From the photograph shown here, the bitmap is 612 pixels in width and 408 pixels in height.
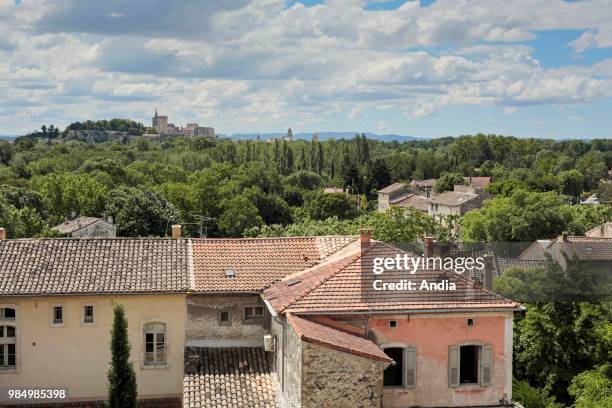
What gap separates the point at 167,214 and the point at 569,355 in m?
46.9

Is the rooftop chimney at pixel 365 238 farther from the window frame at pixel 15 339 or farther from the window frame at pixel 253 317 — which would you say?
the window frame at pixel 15 339

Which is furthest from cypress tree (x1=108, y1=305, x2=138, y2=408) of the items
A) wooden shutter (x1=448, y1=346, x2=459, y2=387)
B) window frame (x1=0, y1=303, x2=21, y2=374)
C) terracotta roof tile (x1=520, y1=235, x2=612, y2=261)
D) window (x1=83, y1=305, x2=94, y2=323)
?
terracotta roof tile (x1=520, y1=235, x2=612, y2=261)

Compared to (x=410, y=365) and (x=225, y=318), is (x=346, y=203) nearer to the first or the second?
(x=225, y=318)

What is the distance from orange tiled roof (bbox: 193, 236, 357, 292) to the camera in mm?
23859

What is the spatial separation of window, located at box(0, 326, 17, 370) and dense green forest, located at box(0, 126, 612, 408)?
19.0 m

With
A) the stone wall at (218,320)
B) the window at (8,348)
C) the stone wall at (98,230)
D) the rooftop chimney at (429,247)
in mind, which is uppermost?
the rooftop chimney at (429,247)

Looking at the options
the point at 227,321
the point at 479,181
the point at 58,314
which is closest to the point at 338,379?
the point at 227,321

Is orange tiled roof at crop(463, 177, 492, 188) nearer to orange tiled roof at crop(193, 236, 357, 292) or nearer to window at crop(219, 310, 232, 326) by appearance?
orange tiled roof at crop(193, 236, 357, 292)

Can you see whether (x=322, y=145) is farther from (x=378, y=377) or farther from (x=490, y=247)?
(x=378, y=377)

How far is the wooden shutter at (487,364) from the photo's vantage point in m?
21.4

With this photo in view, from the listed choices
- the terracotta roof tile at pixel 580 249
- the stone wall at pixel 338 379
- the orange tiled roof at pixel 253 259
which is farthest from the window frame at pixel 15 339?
the terracotta roof tile at pixel 580 249

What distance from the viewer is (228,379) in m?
21.9

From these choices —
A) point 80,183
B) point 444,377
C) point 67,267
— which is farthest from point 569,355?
point 80,183

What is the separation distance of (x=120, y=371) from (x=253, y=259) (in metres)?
6.22
